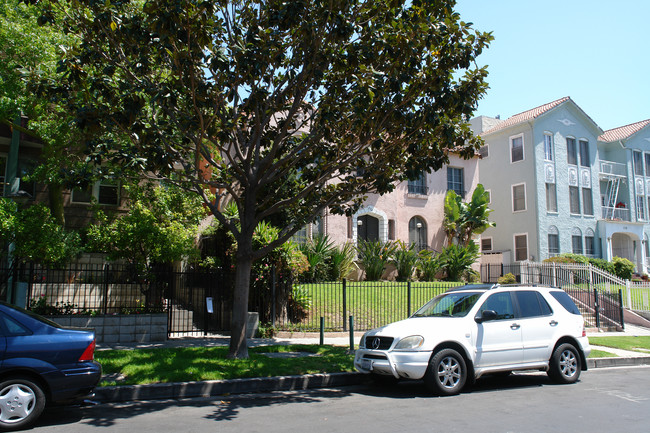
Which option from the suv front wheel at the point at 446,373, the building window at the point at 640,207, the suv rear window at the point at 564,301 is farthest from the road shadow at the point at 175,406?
the building window at the point at 640,207

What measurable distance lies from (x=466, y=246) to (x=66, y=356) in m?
24.0

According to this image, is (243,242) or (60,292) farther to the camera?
(60,292)

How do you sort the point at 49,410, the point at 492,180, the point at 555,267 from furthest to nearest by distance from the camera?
the point at 492,180 → the point at 555,267 → the point at 49,410

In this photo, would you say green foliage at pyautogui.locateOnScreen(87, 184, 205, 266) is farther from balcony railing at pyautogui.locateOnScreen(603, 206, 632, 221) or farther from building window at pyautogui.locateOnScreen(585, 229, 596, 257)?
balcony railing at pyautogui.locateOnScreen(603, 206, 632, 221)

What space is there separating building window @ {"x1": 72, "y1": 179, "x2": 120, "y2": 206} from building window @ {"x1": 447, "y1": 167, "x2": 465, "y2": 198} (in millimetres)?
18151

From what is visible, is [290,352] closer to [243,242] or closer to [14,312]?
[243,242]

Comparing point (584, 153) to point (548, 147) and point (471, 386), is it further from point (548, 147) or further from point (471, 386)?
point (471, 386)

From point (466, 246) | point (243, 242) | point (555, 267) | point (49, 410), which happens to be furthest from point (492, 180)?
point (49, 410)

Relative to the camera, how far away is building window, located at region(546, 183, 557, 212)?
32938 millimetres

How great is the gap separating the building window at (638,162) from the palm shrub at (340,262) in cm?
2686

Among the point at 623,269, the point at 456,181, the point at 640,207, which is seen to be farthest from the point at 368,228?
the point at 640,207

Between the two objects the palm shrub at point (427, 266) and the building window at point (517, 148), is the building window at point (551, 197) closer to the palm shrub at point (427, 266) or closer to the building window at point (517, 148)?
the building window at point (517, 148)

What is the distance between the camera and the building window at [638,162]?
124 feet

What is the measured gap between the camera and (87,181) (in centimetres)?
942
